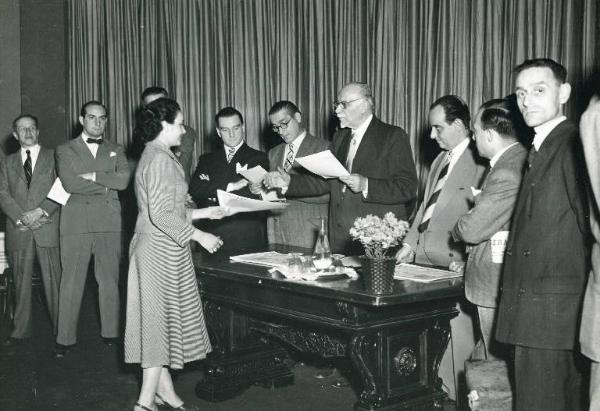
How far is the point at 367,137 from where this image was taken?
3934mm

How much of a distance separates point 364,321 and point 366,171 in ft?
4.10

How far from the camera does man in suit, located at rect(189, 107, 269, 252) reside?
482 cm

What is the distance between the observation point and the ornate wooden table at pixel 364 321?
2.88 metres

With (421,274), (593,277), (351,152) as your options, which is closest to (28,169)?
(351,152)

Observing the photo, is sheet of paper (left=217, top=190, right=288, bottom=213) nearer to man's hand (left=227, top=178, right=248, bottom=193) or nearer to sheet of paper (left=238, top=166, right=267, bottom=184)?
sheet of paper (left=238, top=166, right=267, bottom=184)

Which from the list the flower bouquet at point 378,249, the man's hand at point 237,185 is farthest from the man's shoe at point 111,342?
the flower bouquet at point 378,249

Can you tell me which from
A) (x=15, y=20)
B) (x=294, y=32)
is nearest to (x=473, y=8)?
(x=294, y=32)

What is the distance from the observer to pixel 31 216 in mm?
5281

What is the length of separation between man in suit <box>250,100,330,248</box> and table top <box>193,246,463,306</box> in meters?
1.39

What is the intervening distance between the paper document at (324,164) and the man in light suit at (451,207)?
508mm

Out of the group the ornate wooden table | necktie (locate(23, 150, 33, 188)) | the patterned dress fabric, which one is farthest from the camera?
necktie (locate(23, 150, 33, 188))

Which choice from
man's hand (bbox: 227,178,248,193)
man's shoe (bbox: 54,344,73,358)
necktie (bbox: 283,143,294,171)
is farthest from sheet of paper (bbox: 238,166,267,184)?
man's shoe (bbox: 54,344,73,358)

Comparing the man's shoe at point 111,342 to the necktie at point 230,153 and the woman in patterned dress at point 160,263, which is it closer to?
the necktie at point 230,153

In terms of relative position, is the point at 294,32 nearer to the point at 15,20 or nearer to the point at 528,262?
the point at 15,20
